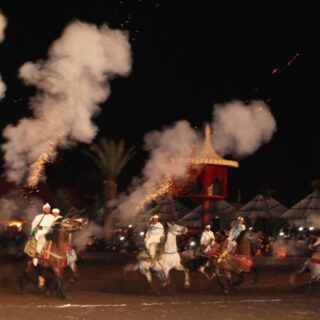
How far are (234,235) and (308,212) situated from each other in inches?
880

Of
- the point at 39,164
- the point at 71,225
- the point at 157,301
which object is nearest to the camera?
the point at 157,301

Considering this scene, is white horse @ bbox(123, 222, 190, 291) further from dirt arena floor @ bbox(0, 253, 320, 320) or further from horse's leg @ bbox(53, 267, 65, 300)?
horse's leg @ bbox(53, 267, 65, 300)

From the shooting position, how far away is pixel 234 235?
57.6 feet

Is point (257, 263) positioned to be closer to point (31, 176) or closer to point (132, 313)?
point (31, 176)

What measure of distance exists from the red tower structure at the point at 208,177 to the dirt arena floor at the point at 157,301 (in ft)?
63.2

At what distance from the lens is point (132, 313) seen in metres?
12.7

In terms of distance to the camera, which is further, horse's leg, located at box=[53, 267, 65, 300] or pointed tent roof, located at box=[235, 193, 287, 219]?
pointed tent roof, located at box=[235, 193, 287, 219]

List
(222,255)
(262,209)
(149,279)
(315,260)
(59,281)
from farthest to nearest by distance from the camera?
1. (262,209)
2. (315,260)
3. (222,255)
4. (149,279)
5. (59,281)

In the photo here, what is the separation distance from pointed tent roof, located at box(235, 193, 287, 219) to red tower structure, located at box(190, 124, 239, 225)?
1.96 meters

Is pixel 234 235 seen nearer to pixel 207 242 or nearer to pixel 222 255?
pixel 222 255

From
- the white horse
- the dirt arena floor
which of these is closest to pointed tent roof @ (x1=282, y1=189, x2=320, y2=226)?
the dirt arena floor

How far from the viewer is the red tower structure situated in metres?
41.4

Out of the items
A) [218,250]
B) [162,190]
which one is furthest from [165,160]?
[218,250]

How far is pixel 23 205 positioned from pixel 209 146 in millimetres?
12916
